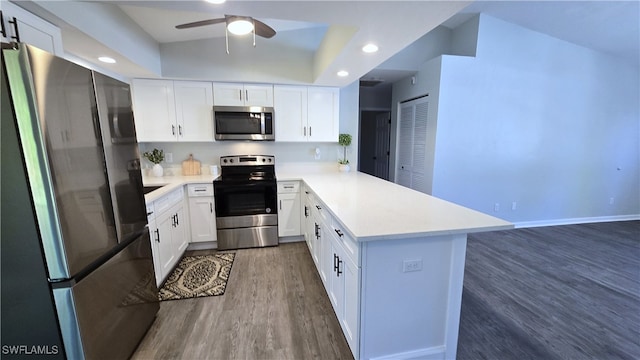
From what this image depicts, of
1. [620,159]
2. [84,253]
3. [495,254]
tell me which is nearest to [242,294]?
[84,253]

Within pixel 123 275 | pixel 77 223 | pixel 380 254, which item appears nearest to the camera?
pixel 77 223

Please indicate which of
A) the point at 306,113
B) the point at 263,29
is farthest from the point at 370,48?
the point at 306,113

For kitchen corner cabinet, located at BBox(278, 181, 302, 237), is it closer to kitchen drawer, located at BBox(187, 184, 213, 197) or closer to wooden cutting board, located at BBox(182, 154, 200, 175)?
kitchen drawer, located at BBox(187, 184, 213, 197)

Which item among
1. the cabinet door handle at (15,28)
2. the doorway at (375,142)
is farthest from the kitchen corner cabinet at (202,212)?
the doorway at (375,142)

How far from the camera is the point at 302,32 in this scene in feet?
11.4

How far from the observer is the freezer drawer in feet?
3.99

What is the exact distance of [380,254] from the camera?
56.1 inches

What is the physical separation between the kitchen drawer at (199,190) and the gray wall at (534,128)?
3208mm

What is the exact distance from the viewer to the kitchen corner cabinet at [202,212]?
3.15m

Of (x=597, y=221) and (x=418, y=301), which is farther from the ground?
(x=418, y=301)

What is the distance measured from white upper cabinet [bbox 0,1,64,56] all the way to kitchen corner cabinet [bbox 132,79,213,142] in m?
1.63

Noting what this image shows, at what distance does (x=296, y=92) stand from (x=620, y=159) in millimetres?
5866

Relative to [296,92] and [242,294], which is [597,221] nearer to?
[296,92]

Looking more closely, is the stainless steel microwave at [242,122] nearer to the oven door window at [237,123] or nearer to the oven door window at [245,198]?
the oven door window at [237,123]
